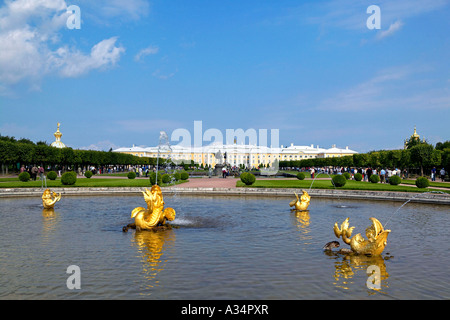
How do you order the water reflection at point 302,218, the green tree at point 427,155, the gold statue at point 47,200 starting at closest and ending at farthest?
1. the water reflection at point 302,218
2. the gold statue at point 47,200
3. the green tree at point 427,155

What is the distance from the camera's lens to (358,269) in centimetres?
636

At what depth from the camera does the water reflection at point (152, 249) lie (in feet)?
19.4

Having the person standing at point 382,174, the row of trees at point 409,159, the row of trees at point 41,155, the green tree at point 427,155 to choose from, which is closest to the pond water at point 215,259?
the person standing at point 382,174

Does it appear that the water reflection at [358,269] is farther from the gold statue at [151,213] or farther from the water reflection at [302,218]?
the gold statue at [151,213]

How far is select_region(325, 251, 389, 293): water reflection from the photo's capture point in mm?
5586

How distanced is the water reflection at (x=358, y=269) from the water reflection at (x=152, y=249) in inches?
108

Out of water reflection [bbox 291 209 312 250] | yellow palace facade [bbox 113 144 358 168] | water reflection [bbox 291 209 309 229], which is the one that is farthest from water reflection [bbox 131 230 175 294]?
yellow palace facade [bbox 113 144 358 168]

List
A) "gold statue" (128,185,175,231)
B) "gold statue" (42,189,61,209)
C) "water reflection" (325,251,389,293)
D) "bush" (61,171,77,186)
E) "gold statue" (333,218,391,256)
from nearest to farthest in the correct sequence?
"water reflection" (325,251,389,293)
"gold statue" (333,218,391,256)
"gold statue" (128,185,175,231)
"gold statue" (42,189,61,209)
"bush" (61,171,77,186)

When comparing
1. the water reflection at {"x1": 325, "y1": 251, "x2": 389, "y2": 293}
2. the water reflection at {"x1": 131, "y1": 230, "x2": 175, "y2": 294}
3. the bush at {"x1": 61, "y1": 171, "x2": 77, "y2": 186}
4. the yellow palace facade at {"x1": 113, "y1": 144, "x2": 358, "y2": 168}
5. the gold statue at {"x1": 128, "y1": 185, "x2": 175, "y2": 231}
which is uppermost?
the yellow palace facade at {"x1": 113, "y1": 144, "x2": 358, "y2": 168}

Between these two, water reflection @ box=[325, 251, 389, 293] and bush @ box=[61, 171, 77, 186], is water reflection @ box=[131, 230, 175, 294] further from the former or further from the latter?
bush @ box=[61, 171, 77, 186]

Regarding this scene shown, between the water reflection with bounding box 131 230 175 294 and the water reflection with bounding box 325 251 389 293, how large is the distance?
2.74 meters

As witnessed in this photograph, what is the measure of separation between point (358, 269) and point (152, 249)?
12.7 feet
